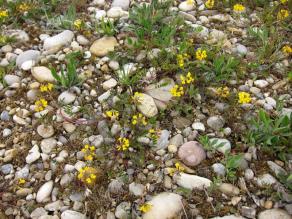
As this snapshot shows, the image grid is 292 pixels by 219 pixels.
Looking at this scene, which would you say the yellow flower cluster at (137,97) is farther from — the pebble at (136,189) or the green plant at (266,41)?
the green plant at (266,41)

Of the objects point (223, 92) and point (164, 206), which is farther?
point (223, 92)

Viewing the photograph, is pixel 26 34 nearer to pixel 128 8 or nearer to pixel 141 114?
pixel 128 8

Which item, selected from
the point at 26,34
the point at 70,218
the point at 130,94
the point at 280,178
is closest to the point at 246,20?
the point at 130,94

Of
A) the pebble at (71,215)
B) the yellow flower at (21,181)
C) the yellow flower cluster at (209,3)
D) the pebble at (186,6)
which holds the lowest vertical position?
the pebble at (71,215)

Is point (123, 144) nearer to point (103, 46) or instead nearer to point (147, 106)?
point (147, 106)

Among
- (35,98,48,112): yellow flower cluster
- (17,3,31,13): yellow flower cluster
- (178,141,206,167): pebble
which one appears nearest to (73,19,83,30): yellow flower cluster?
(17,3,31,13): yellow flower cluster

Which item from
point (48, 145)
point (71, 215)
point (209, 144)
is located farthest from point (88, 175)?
point (209, 144)

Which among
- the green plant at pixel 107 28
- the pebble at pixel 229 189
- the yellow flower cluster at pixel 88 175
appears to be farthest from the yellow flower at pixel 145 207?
the green plant at pixel 107 28
